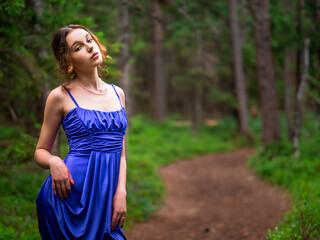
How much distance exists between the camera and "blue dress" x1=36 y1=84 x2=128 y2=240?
7.39 ft

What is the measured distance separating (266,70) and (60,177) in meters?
10.4

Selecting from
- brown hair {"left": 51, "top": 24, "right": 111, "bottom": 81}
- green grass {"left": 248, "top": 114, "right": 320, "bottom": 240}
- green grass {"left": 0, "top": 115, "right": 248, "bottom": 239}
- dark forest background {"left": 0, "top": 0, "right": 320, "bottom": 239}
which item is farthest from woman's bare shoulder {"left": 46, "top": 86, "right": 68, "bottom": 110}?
green grass {"left": 248, "top": 114, "right": 320, "bottom": 240}

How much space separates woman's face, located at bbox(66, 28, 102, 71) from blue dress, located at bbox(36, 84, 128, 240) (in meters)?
0.25

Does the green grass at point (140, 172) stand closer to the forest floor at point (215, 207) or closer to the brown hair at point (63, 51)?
the forest floor at point (215, 207)

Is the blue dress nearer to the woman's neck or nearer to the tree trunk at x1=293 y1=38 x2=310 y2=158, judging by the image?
the woman's neck

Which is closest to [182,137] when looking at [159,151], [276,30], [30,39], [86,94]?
[159,151]

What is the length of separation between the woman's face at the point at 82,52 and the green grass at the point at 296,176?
2726 mm

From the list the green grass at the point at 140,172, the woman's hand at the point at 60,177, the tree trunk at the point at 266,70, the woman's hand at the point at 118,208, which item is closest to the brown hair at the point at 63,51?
the woman's hand at the point at 60,177

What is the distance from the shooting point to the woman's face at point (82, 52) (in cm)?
235

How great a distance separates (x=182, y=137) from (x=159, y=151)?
335cm

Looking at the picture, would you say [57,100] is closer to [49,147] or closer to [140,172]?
[49,147]

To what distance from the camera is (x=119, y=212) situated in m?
2.33

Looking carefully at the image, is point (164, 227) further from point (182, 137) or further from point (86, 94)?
point (182, 137)

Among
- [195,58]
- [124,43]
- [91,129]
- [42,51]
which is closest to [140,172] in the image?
[124,43]
